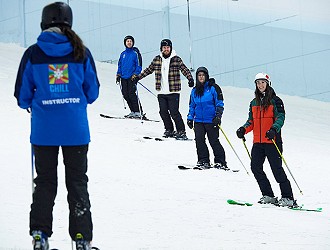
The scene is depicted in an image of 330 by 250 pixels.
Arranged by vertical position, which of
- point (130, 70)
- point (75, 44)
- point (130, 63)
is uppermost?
point (130, 63)

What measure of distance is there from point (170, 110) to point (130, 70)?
1421 mm

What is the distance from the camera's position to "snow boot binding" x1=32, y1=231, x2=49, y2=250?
3.49 m

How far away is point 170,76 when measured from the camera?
10.8 meters

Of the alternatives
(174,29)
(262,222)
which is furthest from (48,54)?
(174,29)

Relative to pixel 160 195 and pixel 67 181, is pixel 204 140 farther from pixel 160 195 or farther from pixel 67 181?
pixel 67 181

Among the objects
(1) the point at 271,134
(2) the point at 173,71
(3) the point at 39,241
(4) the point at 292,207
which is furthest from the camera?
(2) the point at 173,71

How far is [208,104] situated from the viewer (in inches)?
346

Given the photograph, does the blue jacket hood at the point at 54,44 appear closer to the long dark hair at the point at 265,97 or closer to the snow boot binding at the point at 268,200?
the long dark hair at the point at 265,97

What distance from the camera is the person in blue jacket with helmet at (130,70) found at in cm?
1169

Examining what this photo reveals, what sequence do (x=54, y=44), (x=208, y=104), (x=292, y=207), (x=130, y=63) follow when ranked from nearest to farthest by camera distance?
1. (x=54, y=44)
2. (x=292, y=207)
3. (x=208, y=104)
4. (x=130, y=63)

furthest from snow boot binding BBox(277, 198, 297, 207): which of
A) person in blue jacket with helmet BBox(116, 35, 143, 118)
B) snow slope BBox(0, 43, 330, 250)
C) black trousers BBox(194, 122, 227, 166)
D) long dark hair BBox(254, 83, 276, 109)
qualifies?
person in blue jacket with helmet BBox(116, 35, 143, 118)

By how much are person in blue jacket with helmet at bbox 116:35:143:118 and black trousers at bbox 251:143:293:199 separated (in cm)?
510

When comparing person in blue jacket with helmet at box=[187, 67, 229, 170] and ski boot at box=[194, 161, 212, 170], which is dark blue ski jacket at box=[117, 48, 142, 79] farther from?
ski boot at box=[194, 161, 212, 170]

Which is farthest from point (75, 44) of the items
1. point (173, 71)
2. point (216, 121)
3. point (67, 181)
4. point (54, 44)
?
point (173, 71)
